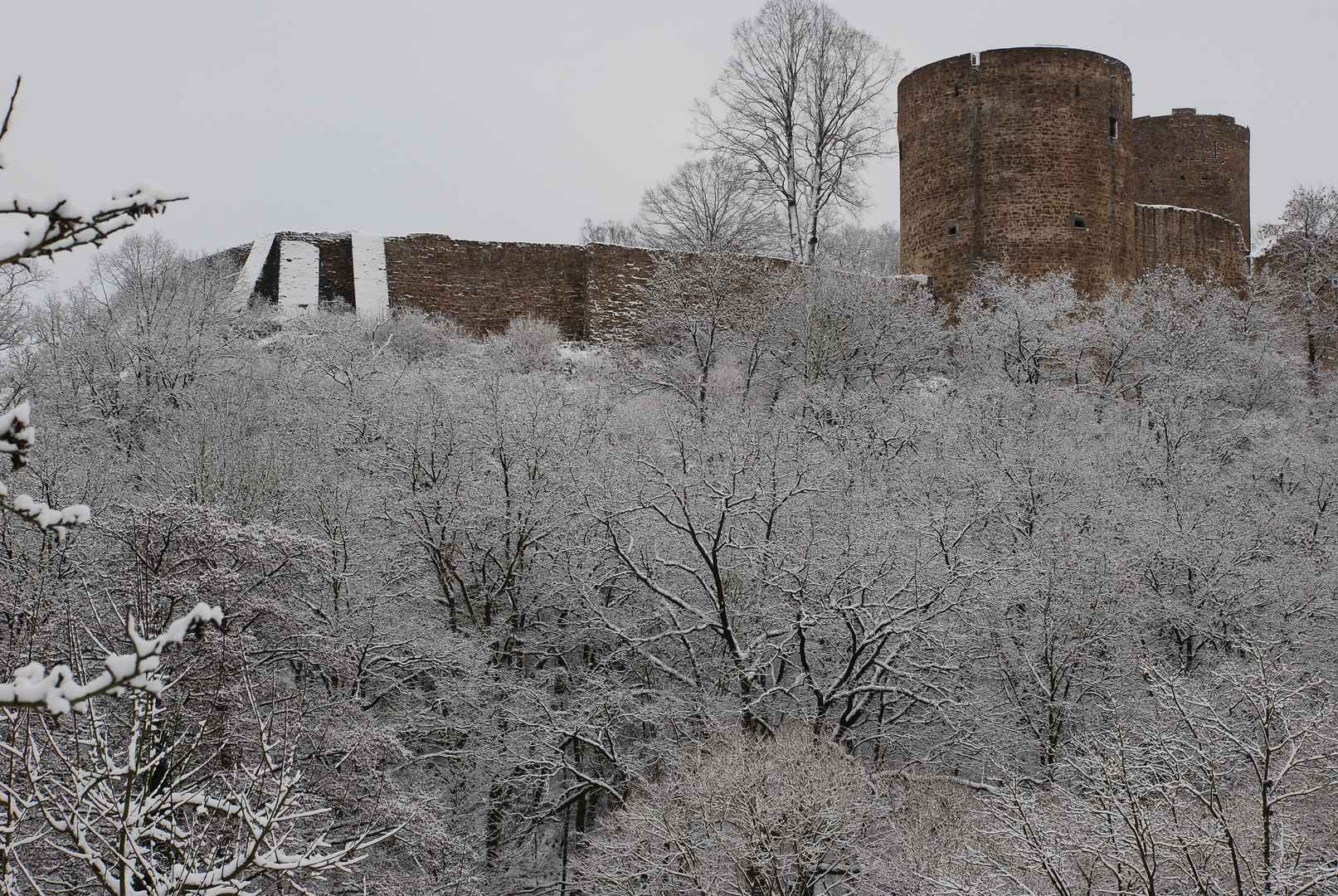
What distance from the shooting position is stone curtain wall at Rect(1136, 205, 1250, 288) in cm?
2622

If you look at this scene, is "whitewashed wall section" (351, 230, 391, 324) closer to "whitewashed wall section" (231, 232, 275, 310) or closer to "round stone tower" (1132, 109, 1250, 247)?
"whitewashed wall section" (231, 232, 275, 310)

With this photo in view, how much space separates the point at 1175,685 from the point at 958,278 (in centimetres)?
1631

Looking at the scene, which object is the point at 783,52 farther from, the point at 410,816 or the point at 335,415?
the point at 410,816

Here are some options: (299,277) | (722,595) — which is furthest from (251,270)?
(722,595)

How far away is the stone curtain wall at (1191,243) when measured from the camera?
26219 mm

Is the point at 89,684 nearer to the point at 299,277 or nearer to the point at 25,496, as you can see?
the point at 25,496

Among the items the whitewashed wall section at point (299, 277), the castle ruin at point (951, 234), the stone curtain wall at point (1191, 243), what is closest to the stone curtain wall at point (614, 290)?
the castle ruin at point (951, 234)

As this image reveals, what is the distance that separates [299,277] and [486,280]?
3.75 metres

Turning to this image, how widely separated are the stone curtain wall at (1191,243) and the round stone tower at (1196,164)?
12.8ft

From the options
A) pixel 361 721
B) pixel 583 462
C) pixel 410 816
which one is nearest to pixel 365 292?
pixel 583 462

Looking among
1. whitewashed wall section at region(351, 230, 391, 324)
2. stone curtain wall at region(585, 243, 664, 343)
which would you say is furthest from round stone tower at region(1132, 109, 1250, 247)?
whitewashed wall section at region(351, 230, 391, 324)

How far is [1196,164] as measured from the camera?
3120 cm

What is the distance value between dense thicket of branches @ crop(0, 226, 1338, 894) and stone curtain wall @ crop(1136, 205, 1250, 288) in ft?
15.9

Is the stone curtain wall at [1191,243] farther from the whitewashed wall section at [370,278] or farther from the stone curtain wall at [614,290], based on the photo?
the whitewashed wall section at [370,278]
